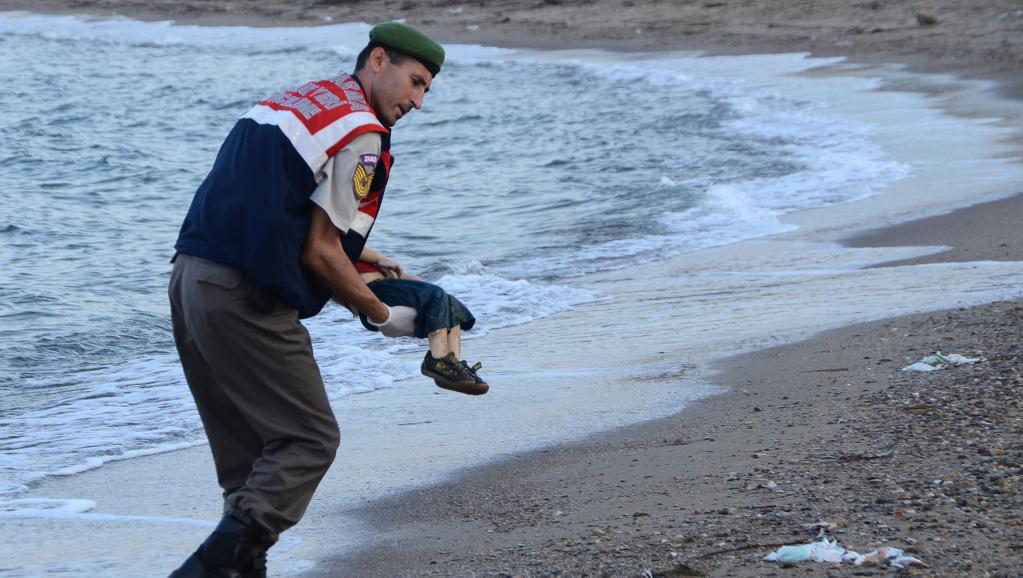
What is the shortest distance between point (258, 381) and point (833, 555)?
1575 mm

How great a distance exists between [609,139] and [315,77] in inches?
449

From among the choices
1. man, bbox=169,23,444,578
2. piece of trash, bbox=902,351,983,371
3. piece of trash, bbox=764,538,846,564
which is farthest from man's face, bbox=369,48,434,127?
piece of trash, bbox=902,351,983,371

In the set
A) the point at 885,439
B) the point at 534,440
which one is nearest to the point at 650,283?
the point at 534,440

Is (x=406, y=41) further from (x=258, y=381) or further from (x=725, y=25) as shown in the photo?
(x=725, y=25)

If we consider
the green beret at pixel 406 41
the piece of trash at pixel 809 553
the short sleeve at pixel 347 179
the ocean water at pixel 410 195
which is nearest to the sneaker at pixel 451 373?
the short sleeve at pixel 347 179

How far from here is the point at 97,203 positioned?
53.2ft

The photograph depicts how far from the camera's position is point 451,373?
11.4ft

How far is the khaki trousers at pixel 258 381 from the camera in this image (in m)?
3.32

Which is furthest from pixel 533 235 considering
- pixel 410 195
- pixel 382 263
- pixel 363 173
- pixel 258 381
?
pixel 363 173

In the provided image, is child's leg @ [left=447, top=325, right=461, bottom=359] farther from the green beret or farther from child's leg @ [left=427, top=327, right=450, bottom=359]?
the green beret

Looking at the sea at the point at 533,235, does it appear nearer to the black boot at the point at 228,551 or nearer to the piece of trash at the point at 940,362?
the black boot at the point at 228,551

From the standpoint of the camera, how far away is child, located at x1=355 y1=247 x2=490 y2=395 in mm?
3475

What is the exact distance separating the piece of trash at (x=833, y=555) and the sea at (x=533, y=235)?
145 cm

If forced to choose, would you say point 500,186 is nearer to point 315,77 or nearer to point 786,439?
point 786,439
